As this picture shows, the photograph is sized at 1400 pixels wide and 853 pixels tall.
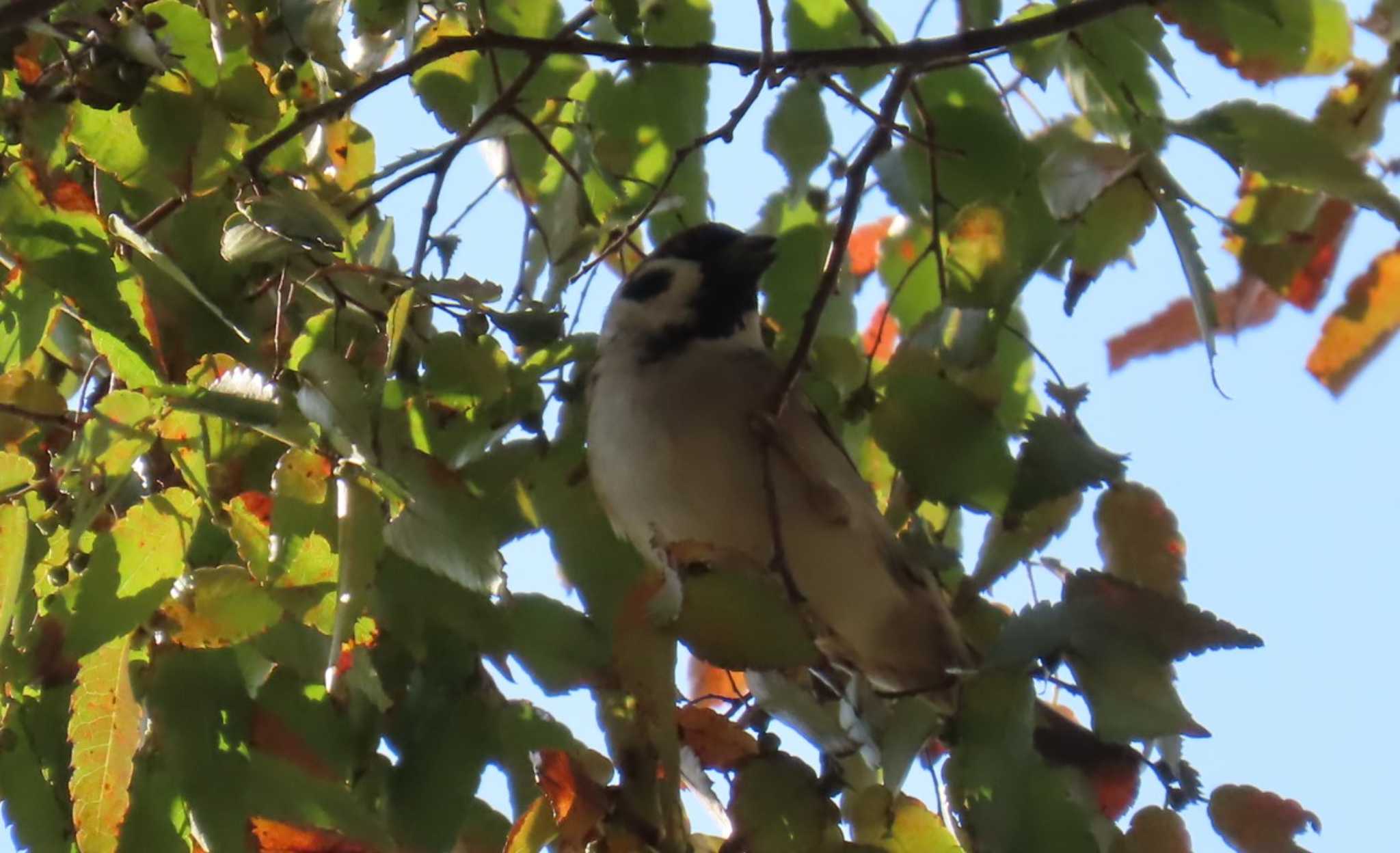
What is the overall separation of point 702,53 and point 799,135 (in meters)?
0.15

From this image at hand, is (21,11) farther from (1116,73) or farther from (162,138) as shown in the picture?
(1116,73)

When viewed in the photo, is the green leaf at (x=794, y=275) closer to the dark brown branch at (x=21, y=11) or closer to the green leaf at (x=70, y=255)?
the green leaf at (x=70, y=255)

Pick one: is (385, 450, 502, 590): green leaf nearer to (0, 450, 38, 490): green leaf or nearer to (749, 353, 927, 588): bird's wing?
(0, 450, 38, 490): green leaf

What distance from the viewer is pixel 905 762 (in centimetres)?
93

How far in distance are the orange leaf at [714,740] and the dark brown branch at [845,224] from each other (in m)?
0.30

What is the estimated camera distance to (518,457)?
1152 mm

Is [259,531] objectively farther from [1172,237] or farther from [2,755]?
[1172,237]

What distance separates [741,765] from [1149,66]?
0.67 meters

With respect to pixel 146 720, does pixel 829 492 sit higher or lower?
higher

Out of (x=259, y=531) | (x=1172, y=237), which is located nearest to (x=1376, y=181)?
(x=1172, y=237)

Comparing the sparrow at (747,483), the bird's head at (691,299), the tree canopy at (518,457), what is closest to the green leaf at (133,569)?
the tree canopy at (518,457)

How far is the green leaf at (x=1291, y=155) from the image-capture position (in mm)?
1006

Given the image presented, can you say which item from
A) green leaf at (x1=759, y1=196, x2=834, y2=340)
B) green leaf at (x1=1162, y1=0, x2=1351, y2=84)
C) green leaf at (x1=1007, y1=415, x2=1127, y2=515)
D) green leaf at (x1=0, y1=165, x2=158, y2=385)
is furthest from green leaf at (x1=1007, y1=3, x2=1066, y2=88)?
Answer: green leaf at (x1=0, y1=165, x2=158, y2=385)

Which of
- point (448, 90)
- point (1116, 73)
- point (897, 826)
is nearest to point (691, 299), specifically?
point (448, 90)
